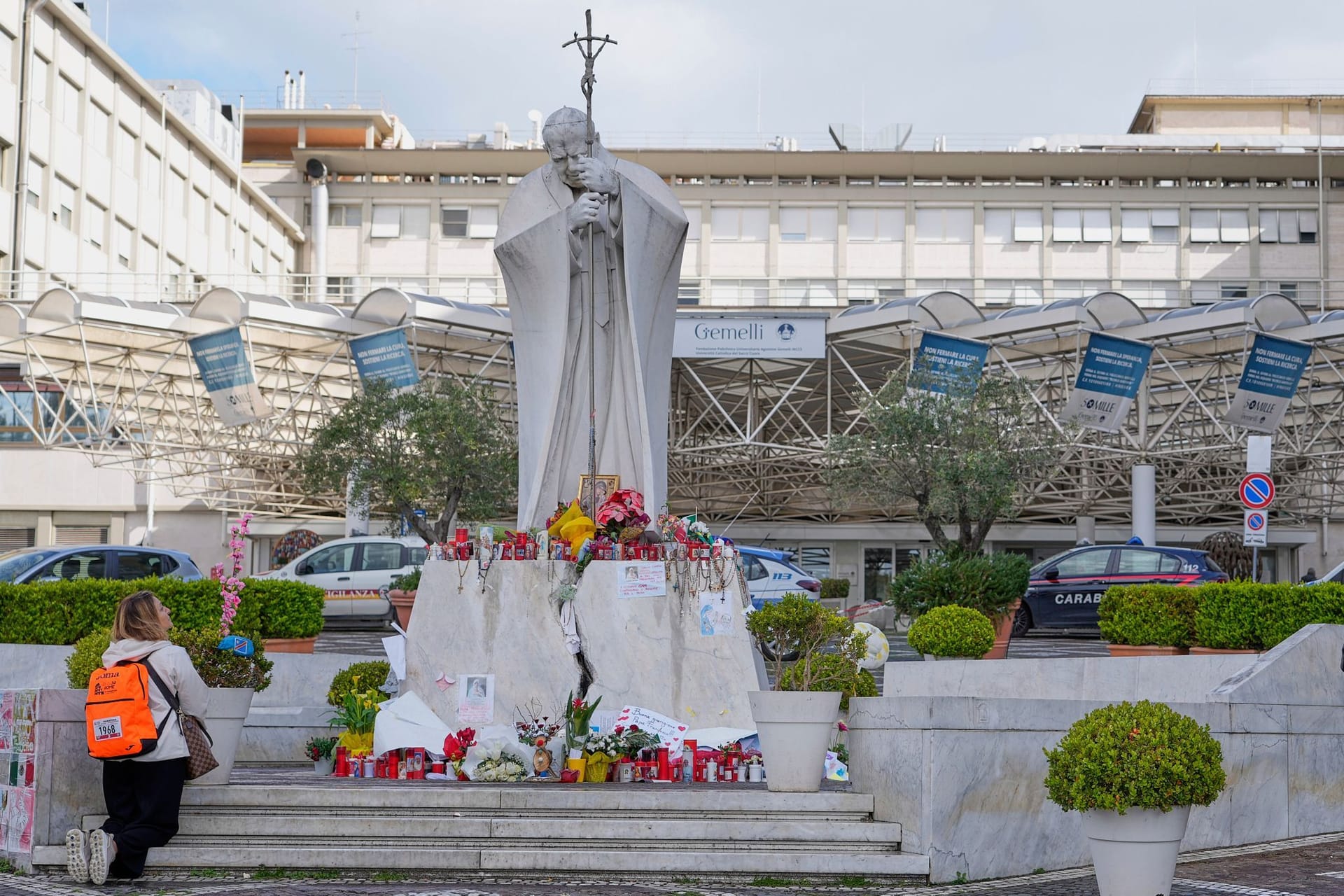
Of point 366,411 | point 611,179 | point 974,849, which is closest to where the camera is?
point 974,849

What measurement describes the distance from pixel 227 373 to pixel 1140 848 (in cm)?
2389

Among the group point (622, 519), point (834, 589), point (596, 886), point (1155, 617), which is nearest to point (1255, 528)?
point (1155, 617)

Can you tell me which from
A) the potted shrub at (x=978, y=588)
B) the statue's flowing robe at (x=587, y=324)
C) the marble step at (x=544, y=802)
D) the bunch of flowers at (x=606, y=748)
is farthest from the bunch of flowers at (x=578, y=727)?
the potted shrub at (x=978, y=588)

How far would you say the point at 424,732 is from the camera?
8.97 m

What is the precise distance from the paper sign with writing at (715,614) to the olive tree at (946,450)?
14473mm

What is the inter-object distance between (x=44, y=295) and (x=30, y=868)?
22230 mm

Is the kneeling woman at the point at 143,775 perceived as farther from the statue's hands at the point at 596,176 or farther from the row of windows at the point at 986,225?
the row of windows at the point at 986,225

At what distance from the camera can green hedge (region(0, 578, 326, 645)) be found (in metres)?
13.4

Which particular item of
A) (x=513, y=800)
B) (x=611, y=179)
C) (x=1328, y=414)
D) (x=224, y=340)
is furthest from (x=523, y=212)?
(x=1328, y=414)

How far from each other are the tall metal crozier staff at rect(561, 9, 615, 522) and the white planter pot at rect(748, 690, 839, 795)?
309 centimetres

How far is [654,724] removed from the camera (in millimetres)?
8945

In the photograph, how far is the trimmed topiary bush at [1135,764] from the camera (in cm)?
609

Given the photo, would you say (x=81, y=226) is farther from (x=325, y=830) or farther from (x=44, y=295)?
(x=325, y=830)

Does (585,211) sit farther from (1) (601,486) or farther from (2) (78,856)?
(2) (78,856)
